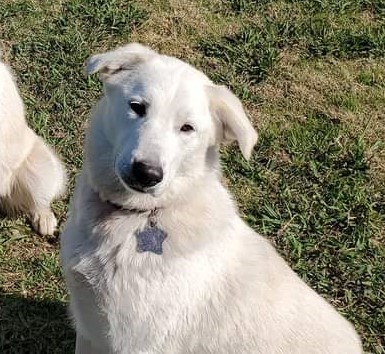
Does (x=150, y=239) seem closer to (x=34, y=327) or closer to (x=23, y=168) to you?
(x=34, y=327)

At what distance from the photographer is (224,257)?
3.66 metres

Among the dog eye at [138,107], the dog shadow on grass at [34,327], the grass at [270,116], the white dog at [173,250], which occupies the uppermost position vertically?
the dog eye at [138,107]

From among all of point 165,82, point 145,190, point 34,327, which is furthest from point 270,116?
point 145,190

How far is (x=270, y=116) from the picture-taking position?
19.7 feet

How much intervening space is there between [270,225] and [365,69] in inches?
76.2

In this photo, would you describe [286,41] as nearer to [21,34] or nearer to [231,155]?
[231,155]

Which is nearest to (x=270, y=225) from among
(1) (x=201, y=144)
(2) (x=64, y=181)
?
(2) (x=64, y=181)

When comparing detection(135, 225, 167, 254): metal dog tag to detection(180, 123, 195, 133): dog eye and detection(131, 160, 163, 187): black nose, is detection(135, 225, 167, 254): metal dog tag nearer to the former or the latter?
detection(131, 160, 163, 187): black nose

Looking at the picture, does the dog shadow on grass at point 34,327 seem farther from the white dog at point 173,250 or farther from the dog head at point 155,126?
the dog head at point 155,126

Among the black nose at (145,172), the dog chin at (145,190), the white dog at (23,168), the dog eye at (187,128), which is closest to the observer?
the black nose at (145,172)

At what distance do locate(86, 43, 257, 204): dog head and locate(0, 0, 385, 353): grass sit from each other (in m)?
1.48

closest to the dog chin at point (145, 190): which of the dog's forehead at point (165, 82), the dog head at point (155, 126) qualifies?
the dog head at point (155, 126)

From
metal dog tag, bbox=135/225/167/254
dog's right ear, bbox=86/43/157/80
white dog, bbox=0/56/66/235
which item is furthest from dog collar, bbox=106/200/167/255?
white dog, bbox=0/56/66/235

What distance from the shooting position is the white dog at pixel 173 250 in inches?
139
